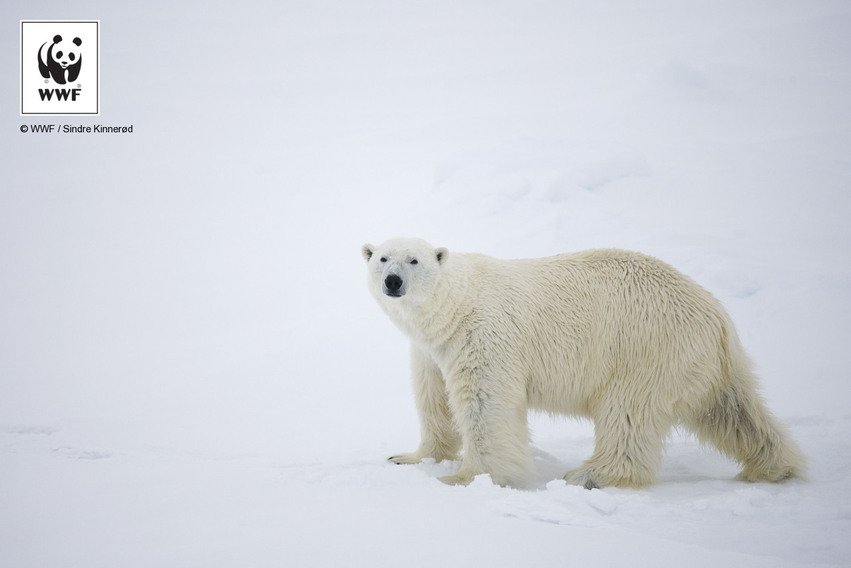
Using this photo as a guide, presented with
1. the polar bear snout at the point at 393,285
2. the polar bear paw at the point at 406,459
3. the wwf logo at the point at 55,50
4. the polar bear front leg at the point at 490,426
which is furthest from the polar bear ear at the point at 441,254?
the wwf logo at the point at 55,50

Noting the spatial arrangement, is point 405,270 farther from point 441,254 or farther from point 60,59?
point 60,59

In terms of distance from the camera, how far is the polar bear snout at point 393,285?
4879 millimetres

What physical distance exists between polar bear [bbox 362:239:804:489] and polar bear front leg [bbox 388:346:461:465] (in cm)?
17

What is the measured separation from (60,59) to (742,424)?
1640 centimetres

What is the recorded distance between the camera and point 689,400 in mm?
4695

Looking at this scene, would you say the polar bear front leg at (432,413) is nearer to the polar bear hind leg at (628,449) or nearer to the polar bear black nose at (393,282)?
the polar bear black nose at (393,282)

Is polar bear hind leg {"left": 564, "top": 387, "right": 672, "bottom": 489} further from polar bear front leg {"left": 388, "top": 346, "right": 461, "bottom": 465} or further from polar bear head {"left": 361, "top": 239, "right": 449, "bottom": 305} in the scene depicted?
polar bear head {"left": 361, "top": 239, "right": 449, "bottom": 305}

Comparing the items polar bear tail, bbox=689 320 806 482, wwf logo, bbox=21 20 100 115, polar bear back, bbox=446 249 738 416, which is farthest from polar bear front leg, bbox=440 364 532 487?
wwf logo, bbox=21 20 100 115

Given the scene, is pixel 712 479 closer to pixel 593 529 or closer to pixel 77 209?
pixel 593 529

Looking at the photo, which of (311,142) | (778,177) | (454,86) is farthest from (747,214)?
(454,86)

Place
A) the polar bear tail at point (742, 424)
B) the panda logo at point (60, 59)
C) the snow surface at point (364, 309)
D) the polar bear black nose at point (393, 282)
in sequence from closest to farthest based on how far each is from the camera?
1. the snow surface at point (364, 309)
2. the polar bear tail at point (742, 424)
3. the polar bear black nose at point (393, 282)
4. the panda logo at point (60, 59)

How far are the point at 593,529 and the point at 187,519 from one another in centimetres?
211

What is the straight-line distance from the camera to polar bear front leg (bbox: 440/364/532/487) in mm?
4652

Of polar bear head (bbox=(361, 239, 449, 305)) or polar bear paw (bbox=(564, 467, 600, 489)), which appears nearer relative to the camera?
polar bear paw (bbox=(564, 467, 600, 489))
